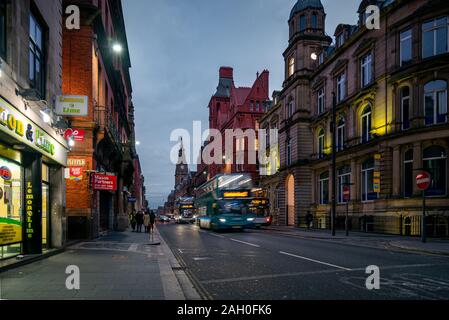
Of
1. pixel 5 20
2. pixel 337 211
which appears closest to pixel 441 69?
pixel 337 211

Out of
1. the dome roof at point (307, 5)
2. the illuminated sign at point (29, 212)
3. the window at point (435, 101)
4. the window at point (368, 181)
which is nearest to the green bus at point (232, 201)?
the window at point (368, 181)

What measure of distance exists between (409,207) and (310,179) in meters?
16.5

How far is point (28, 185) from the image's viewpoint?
40.8 ft

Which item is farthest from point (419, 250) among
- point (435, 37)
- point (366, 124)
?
point (366, 124)

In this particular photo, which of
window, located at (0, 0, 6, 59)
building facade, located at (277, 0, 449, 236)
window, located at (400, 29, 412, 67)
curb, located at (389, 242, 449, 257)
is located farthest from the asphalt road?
window, located at (400, 29, 412, 67)

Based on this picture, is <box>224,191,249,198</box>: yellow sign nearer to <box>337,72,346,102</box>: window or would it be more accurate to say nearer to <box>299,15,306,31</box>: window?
<box>337,72,346,102</box>: window

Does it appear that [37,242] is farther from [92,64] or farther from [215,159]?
[215,159]

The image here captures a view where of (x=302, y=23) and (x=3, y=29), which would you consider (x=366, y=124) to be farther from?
(x=3, y=29)

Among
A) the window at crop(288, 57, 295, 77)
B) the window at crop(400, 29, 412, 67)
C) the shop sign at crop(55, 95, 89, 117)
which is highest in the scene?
the window at crop(288, 57, 295, 77)

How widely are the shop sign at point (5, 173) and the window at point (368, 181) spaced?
2528cm

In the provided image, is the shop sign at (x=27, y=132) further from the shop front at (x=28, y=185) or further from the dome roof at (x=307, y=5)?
the dome roof at (x=307, y=5)

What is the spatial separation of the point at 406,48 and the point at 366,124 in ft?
22.4

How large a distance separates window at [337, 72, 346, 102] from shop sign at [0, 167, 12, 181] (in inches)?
1175

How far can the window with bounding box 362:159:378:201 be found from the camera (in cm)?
3050
